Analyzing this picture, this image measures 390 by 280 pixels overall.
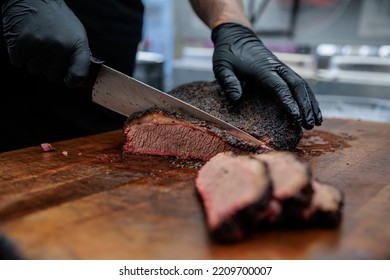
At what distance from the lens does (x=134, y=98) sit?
9.58 ft

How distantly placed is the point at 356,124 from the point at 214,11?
5.57 ft

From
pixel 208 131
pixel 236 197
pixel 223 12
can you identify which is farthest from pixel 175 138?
pixel 223 12

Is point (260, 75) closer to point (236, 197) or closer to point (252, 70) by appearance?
→ point (252, 70)

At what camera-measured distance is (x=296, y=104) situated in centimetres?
286

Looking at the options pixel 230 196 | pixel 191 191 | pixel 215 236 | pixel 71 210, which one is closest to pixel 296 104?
pixel 191 191

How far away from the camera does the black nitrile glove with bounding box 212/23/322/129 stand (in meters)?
2.88

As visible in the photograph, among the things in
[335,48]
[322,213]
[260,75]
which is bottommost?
[322,213]

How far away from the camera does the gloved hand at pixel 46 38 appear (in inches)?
101

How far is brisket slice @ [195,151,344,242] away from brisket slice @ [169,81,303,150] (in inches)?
34.6

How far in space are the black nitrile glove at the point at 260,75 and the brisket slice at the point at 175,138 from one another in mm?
384

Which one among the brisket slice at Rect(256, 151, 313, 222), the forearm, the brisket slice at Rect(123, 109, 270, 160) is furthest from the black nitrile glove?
the brisket slice at Rect(256, 151, 313, 222)

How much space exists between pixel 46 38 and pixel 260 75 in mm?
1506

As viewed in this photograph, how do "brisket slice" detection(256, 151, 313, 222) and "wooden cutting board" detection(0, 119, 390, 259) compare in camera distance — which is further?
"brisket slice" detection(256, 151, 313, 222)

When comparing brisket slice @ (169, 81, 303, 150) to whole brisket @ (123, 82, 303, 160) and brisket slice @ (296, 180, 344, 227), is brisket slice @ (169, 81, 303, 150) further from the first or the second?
brisket slice @ (296, 180, 344, 227)
